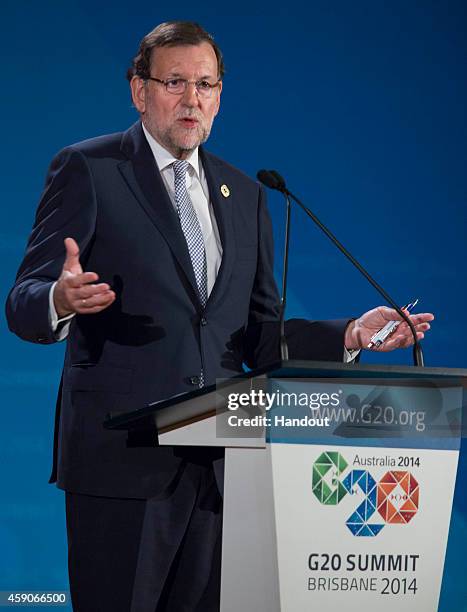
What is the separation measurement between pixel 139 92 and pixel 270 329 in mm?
664

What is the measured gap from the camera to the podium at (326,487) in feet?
5.01

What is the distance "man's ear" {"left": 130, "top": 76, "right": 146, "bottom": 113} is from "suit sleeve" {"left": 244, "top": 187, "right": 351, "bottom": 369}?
37 cm

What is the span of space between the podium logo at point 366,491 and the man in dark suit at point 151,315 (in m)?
0.34

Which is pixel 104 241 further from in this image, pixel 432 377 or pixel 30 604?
pixel 30 604

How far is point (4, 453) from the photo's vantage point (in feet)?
10.9

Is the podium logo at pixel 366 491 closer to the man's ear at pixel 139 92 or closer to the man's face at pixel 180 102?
the man's face at pixel 180 102

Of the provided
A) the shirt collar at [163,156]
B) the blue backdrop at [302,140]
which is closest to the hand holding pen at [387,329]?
the shirt collar at [163,156]

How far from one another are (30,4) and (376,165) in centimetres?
143

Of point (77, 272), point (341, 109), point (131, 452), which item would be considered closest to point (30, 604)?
point (131, 452)

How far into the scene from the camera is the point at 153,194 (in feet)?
6.92

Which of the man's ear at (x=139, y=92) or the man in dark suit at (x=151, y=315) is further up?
the man's ear at (x=139, y=92)

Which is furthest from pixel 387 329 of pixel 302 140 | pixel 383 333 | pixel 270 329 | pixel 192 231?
pixel 302 140

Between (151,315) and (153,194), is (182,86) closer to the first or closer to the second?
(153,194)

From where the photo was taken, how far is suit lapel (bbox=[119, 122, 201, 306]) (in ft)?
6.71
